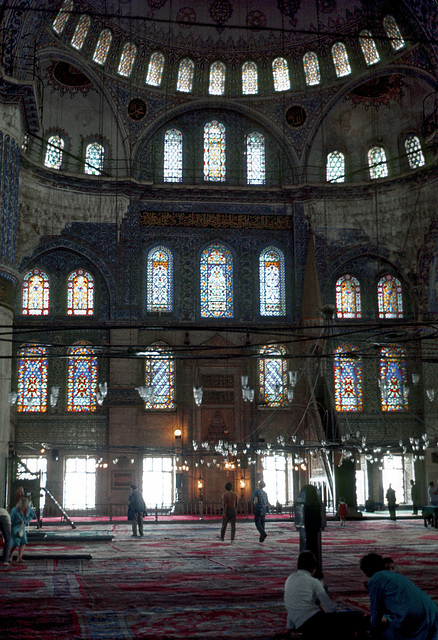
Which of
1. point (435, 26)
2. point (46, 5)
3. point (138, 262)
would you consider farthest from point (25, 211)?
point (435, 26)

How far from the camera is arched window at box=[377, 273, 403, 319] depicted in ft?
86.4

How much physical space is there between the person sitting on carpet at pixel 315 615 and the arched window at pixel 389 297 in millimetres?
21730

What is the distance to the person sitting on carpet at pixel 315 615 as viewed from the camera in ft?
16.6

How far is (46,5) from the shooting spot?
20.7 m

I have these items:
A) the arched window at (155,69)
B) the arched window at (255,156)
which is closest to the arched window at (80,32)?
the arched window at (155,69)

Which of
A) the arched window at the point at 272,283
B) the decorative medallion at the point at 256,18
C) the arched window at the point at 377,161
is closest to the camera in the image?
the decorative medallion at the point at 256,18

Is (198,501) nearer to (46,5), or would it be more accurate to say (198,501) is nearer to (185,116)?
(185,116)

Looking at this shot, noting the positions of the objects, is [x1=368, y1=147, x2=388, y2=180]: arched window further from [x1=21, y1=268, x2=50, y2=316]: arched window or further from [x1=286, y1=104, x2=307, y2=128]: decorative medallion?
[x1=21, y1=268, x2=50, y2=316]: arched window

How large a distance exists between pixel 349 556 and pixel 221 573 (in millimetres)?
2619

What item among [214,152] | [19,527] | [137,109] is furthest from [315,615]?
[214,152]

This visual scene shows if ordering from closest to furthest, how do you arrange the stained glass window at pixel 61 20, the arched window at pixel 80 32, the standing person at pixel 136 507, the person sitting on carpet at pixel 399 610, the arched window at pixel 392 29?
the person sitting on carpet at pixel 399 610 → the standing person at pixel 136 507 → the stained glass window at pixel 61 20 → the arched window at pixel 392 29 → the arched window at pixel 80 32

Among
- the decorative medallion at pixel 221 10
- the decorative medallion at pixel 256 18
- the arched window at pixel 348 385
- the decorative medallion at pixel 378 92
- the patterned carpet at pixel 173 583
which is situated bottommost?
the patterned carpet at pixel 173 583

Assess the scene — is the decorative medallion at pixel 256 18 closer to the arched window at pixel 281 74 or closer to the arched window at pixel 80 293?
the arched window at pixel 281 74

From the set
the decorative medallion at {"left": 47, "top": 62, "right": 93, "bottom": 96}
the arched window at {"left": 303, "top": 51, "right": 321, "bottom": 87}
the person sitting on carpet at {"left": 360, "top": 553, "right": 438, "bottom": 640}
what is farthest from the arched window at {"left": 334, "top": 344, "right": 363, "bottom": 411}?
the person sitting on carpet at {"left": 360, "top": 553, "right": 438, "bottom": 640}
